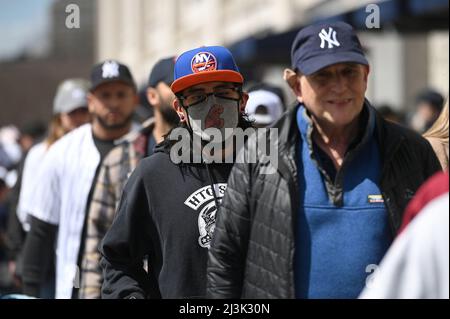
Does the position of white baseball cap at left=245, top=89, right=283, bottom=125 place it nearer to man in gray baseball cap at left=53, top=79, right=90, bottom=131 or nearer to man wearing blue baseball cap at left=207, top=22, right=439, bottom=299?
man in gray baseball cap at left=53, top=79, right=90, bottom=131

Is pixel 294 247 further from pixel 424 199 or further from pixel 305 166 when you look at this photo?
pixel 424 199

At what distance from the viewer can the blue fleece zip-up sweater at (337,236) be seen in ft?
11.3

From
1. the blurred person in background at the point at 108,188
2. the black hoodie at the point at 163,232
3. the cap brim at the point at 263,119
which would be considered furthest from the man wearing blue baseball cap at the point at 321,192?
the cap brim at the point at 263,119

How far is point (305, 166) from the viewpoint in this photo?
3.56 metres

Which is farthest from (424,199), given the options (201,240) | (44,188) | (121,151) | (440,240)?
(44,188)

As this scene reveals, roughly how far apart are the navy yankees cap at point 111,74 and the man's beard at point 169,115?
914 mm

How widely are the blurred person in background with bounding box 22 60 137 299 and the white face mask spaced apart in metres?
2.01

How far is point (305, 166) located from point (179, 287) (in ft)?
2.70

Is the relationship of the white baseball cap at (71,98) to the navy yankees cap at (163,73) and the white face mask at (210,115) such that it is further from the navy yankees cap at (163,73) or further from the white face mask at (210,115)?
the white face mask at (210,115)

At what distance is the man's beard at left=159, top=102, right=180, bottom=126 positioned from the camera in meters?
5.84

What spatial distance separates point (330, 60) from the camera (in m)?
3.51

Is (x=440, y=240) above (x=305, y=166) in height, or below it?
below

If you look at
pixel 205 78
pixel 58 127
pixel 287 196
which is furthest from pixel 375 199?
pixel 58 127

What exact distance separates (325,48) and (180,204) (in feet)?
3.20
